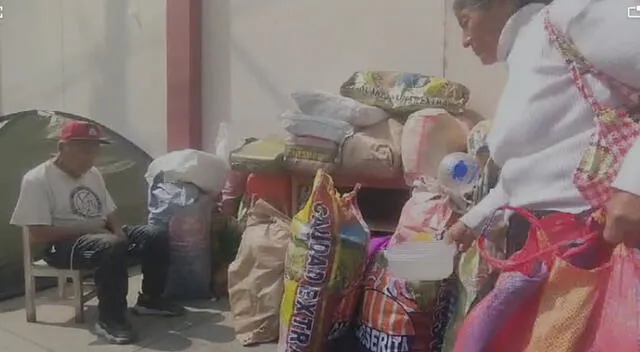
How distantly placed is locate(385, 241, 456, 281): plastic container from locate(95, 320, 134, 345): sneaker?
5.70ft

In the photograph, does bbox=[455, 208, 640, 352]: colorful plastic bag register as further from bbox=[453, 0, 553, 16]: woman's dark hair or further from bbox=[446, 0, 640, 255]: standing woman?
bbox=[453, 0, 553, 16]: woman's dark hair

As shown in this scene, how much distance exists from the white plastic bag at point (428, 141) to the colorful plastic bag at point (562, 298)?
195cm

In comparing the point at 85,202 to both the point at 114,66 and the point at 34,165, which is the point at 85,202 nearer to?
the point at 34,165

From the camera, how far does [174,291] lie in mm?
4383

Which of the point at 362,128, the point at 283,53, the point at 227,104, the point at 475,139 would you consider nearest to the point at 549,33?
the point at 475,139

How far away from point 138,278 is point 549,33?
12.5 feet

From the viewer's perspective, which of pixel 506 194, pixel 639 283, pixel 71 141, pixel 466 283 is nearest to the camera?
pixel 639 283

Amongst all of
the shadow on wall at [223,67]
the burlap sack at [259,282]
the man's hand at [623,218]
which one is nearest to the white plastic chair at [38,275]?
the burlap sack at [259,282]

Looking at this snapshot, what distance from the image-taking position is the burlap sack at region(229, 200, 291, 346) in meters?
3.68

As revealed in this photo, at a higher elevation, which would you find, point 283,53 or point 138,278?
point 283,53

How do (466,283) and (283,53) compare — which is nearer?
(466,283)

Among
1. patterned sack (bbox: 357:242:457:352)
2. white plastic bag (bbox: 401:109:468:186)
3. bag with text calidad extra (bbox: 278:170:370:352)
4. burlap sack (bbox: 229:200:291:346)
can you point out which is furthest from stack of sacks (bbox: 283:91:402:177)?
patterned sack (bbox: 357:242:457:352)

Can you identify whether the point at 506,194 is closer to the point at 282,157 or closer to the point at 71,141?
the point at 282,157

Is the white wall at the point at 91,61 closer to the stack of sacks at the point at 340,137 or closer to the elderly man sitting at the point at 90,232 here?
the elderly man sitting at the point at 90,232
